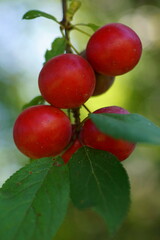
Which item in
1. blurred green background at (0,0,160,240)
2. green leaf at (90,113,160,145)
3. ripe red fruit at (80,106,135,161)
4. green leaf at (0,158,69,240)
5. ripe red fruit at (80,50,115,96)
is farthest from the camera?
blurred green background at (0,0,160,240)

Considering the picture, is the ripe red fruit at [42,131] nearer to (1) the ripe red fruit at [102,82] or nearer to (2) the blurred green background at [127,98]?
(1) the ripe red fruit at [102,82]

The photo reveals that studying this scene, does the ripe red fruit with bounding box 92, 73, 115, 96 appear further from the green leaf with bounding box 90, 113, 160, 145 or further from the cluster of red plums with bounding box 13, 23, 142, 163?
the green leaf with bounding box 90, 113, 160, 145

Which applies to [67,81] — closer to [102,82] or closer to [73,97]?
[73,97]

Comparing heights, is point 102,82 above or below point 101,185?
above

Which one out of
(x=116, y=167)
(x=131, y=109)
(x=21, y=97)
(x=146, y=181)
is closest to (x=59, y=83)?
(x=116, y=167)

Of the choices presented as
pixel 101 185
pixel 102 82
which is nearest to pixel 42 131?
pixel 101 185

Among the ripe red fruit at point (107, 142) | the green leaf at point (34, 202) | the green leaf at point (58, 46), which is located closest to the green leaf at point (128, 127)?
the ripe red fruit at point (107, 142)

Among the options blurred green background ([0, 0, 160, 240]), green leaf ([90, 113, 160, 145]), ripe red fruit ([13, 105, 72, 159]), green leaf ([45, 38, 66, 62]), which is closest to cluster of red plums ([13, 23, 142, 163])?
ripe red fruit ([13, 105, 72, 159])
